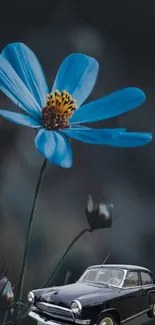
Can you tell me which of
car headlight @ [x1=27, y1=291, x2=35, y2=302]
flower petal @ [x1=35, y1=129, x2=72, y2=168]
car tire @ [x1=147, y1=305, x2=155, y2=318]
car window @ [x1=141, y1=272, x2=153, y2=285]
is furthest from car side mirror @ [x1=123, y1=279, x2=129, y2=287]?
flower petal @ [x1=35, y1=129, x2=72, y2=168]

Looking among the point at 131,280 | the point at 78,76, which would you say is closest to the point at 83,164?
the point at 78,76

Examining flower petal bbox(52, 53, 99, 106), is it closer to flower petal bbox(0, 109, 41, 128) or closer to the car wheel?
flower petal bbox(0, 109, 41, 128)

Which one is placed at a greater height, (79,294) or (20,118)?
(20,118)

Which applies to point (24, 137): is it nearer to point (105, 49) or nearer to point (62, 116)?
point (62, 116)

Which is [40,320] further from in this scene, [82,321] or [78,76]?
[78,76]

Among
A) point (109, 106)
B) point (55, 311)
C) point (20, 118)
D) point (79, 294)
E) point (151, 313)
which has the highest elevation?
point (109, 106)

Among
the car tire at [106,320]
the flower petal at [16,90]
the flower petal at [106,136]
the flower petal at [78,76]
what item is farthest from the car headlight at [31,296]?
the flower petal at [78,76]

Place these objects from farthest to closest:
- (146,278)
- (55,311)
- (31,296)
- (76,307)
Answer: (146,278), (31,296), (55,311), (76,307)
